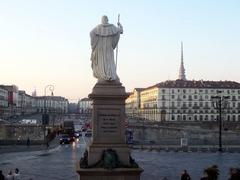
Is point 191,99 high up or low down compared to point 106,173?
up

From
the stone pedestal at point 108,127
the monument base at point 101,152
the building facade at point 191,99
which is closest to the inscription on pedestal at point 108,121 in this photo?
the stone pedestal at point 108,127

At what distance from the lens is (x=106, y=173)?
2134cm

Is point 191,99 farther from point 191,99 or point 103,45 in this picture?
point 103,45

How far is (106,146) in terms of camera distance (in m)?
22.1

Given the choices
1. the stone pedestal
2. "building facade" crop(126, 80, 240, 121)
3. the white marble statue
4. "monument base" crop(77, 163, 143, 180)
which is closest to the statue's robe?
the white marble statue

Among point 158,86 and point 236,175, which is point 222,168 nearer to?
point 236,175

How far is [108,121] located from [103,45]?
3.40 metres

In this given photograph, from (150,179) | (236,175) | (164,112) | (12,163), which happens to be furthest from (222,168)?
(164,112)

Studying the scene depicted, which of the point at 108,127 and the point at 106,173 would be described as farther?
the point at 108,127

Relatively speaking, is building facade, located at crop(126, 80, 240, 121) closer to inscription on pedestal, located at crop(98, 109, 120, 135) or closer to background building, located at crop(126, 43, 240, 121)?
background building, located at crop(126, 43, 240, 121)

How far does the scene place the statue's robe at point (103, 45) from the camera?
23.2 m

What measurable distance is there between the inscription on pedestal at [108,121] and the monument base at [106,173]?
5.42ft

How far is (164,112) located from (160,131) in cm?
7577

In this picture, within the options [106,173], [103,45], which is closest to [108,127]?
[106,173]
